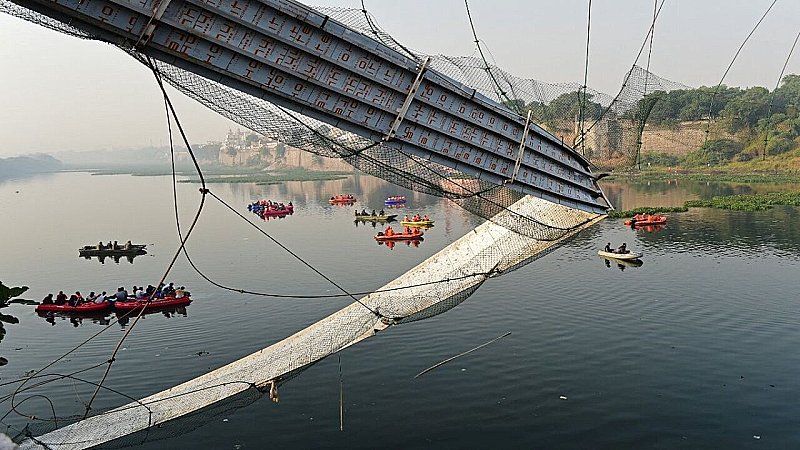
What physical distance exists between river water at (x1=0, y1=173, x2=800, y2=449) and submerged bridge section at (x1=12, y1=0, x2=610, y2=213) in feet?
20.1

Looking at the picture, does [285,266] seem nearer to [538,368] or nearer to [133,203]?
[538,368]

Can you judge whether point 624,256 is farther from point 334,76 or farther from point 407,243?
point 334,76

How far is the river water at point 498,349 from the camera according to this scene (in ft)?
50.5

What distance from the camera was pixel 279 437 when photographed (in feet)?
49.8

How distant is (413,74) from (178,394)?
281 inches

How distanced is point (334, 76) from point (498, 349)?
41.8ft

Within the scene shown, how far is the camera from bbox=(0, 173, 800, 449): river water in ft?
50.5

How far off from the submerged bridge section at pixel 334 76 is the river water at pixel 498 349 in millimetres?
6131

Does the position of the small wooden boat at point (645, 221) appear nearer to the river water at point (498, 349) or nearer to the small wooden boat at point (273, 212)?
the river water at point (498, 349)

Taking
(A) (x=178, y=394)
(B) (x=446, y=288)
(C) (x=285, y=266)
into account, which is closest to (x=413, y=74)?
(B) (x=446, y=288)

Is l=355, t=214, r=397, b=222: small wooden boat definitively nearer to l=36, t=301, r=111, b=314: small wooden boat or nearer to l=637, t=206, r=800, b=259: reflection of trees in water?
l=637, t=206, r=800, b=259: reflection of trees in water

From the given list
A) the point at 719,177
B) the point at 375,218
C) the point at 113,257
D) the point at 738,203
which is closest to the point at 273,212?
the point at 375,218

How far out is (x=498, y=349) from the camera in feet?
68.6

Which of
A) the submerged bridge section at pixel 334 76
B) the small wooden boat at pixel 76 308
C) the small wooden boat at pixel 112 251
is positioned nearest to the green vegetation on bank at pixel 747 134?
the small wooden boat at pixel 112 251
